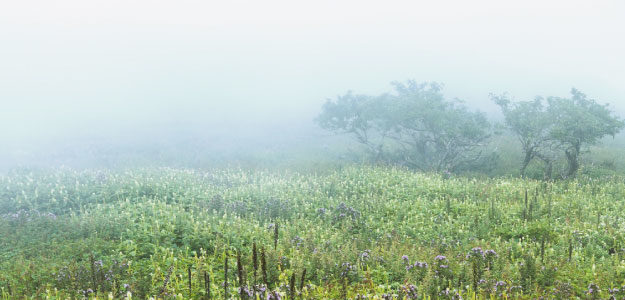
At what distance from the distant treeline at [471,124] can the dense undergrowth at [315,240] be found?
413 cm

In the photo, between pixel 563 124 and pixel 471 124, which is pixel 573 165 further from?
pixel 471 124

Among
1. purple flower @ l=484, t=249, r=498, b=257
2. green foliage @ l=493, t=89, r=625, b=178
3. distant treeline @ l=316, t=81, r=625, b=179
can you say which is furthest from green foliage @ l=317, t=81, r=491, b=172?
purple flower @ l=484, t=249, r=498, b=257

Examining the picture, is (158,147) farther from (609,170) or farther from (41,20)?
(41,20)

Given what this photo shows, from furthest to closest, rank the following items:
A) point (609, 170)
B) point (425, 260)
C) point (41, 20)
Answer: point (41, 20) → point (609, 170) → point (425, 260)

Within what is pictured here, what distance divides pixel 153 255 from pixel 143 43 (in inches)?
2917

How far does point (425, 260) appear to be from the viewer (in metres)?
7.81

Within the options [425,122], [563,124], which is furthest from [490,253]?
[425,122]

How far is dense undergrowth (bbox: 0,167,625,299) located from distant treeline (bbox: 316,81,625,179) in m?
4.13

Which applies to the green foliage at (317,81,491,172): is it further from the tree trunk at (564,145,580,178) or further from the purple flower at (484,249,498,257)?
the purple flower at (484,249,498,257)

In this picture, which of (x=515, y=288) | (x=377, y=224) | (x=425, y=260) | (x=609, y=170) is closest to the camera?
(x=515, y=288)

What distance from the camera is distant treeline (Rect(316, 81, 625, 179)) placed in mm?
20156

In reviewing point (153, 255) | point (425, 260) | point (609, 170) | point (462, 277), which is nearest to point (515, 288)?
point (462, 277)

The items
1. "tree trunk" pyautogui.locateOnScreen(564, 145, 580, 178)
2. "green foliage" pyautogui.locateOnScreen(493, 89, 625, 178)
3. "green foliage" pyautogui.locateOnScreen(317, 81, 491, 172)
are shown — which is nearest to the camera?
"tree trunk" pyautogui.locateOnScreen(564, 145, 580, 178)

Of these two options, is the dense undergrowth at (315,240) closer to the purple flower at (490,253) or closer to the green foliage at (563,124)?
the purple flower at (490,253)
